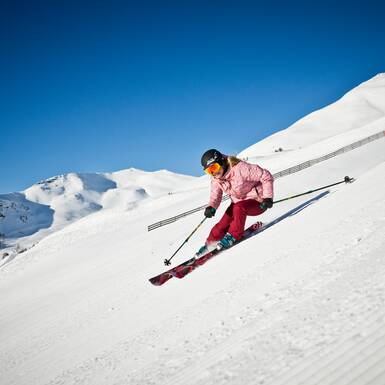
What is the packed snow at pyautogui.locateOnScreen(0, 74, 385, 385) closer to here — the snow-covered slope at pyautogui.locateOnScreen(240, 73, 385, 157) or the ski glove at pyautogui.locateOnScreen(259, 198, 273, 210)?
the ski glove at pyautogui.locateOnScreen(259, 198, 273, 210)

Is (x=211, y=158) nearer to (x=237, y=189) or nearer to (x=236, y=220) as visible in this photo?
(x=237, y=189)

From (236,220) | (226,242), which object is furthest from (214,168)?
(226,242)

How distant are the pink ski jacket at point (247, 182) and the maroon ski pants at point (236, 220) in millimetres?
252

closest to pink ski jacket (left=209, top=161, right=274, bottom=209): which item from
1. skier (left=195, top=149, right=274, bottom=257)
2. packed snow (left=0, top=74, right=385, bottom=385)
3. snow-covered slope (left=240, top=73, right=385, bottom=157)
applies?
skier (left=195, top=149, right=274, bottom=257)

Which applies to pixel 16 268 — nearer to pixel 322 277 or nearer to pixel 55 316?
pixel 55 316

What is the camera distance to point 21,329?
15.6 feet

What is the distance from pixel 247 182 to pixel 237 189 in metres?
0.24

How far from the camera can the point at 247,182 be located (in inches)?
234

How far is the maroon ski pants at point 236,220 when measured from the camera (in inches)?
214

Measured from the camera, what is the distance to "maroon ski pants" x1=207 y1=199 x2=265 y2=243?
543 centimetres

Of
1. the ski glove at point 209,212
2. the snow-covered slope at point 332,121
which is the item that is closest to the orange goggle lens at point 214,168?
the ski glove at point 209,212

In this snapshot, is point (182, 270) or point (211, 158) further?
point (211, 158)

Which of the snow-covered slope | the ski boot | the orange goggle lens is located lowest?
the ski boot

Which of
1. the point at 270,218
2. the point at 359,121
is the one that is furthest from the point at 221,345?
the point at 359,121
